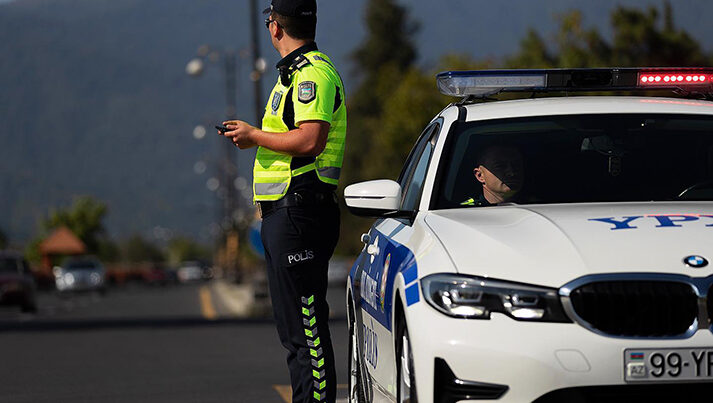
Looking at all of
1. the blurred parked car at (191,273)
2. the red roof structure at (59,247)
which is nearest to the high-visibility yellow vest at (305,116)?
the red roof structure at (59,247)

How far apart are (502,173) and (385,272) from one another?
776 millimetres

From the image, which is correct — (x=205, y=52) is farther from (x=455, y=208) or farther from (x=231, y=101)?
(x=455, y=208)

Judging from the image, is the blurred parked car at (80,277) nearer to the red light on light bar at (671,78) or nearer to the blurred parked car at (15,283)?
the blurred parked car at (15,283)

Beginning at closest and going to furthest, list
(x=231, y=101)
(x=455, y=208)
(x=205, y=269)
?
(x=455, y=208)
(x=231, y=101)
(x=205, y=269)

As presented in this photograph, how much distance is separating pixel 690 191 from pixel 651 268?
1484 mm

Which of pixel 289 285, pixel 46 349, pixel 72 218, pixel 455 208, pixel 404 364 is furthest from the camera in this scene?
pixel 72 218

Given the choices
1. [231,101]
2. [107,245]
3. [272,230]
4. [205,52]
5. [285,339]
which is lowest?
[107,245]

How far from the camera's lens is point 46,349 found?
16.2m

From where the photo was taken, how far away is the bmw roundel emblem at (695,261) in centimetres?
516

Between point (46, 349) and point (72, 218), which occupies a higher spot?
point (46, 349)

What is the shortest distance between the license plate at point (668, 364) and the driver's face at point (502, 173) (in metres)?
1.70

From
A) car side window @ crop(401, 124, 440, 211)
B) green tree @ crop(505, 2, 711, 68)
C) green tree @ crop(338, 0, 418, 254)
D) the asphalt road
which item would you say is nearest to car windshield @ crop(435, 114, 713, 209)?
car side window @ crop(401, 124, 440, 211)

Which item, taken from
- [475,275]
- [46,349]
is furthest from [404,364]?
[46,349]

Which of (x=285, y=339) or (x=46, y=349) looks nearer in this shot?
(x=285, y=339)
